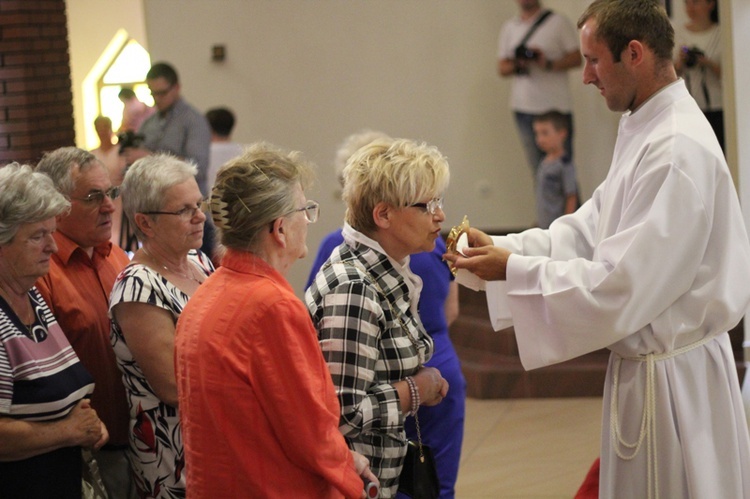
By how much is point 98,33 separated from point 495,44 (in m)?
3.98

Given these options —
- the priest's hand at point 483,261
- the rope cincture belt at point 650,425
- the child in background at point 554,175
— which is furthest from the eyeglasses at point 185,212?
the child in background at point 554,175

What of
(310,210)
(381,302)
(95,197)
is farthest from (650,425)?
(95,197)

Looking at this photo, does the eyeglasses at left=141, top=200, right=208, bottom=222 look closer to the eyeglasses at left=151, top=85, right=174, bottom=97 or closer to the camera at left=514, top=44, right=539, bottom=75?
the eyeglasses at left=151, top=85, right=174, bottom=97

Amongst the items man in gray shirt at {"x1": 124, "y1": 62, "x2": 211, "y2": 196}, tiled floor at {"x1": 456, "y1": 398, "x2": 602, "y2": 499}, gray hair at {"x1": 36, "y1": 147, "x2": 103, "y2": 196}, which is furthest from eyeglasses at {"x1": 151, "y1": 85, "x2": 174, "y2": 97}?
gray hair at {"x1": 36, "y1": 147, "x2": 103, "y2": 196}

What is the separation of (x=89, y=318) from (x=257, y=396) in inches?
37.5

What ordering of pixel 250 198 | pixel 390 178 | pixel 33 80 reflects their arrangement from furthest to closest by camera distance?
pixel 33 80 < pixel 390 178 < pixel 250 198

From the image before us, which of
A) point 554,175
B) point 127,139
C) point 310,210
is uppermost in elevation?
point 127,139

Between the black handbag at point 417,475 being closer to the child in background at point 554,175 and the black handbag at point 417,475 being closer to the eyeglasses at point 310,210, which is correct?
the eyeglasses at point 310,210

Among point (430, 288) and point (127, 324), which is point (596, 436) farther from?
point (127, 324)

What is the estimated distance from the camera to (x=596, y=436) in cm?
547

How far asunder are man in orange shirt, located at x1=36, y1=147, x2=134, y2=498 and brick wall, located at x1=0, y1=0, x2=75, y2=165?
14.7 feet

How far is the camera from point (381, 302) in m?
2.49

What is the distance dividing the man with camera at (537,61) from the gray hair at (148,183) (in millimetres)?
5012

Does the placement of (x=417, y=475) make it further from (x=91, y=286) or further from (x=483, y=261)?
A: (x=91, y=286)
